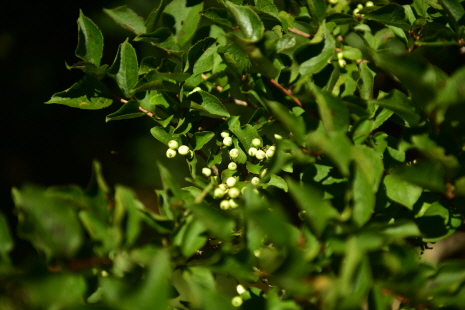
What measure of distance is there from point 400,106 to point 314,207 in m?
0.29

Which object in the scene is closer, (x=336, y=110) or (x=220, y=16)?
(x=336, y=110)

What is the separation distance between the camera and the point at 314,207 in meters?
0.65

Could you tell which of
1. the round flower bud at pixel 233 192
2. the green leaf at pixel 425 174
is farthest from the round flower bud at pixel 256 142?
the green leaf at pixel 425 174

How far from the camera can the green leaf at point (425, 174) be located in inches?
29.8

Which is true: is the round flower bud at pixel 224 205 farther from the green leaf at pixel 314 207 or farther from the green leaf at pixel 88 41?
the green leaf at pixel 88 41

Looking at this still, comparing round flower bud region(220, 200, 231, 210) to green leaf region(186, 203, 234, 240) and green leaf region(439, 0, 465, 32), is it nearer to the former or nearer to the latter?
green leaf region(186, 203, 234, 240)

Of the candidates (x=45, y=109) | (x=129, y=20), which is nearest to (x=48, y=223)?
(x=129, y=20)

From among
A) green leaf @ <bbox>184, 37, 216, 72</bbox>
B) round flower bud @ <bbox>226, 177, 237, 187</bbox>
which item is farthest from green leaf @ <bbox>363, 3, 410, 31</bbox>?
round flower bud @ <bbox>226, 177, 237, 187</bbox>

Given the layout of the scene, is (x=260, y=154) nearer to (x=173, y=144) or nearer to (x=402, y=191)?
(x=173, y=144)

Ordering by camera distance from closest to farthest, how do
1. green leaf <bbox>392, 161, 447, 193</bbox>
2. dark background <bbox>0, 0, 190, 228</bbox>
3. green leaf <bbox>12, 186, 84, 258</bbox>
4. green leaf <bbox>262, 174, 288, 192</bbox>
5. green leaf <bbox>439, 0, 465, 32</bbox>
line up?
green leaf <bbox>12, 186, 84, 258</bbox> → green leaf <bbox>392, 161, 447, 193</bbox> → green leaf <bbox>439, 0, 465, 32</bbox> → green leaf <bbox>262, 174, 288, 192</bbox> → dark background <bbox>0, 0, 190, 228</bbox>

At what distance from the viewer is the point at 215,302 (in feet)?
1.93

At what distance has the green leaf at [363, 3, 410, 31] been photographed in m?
1.02

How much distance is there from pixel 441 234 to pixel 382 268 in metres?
0.24

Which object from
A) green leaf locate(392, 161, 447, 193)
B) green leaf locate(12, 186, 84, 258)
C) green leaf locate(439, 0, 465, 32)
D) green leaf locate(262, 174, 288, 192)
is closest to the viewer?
green leaf locate(12, 186, 84, 258)
